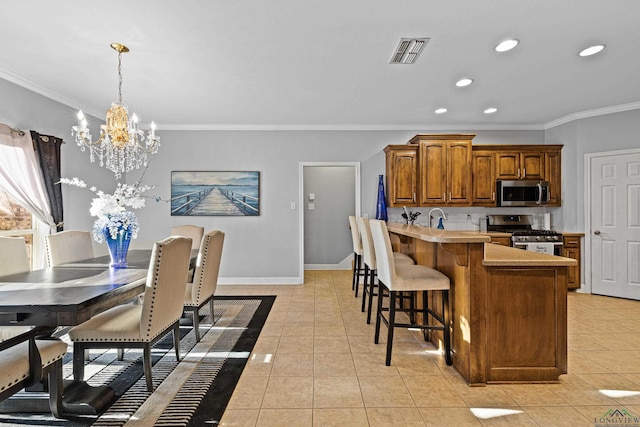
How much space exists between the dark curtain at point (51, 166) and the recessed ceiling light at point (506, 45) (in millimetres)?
4584

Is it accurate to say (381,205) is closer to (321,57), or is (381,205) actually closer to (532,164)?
(532,164)

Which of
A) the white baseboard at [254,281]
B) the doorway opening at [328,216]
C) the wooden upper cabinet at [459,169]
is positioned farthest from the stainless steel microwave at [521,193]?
the white baseboard at [254,281]

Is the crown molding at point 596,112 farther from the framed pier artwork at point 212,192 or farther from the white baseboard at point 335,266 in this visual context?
the framed pier artwork at point 212,192

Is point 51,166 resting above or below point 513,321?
above

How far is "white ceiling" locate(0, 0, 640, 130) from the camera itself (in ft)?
7.67

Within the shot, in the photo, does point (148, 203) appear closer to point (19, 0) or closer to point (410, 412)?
point (19, 0)

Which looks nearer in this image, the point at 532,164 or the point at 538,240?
the point at 538,240

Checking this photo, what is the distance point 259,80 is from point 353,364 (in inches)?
114

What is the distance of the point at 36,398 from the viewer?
199cm

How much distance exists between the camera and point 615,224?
4531mm

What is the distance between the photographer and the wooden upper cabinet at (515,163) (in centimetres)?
507

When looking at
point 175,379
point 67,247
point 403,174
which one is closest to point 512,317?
point 175,379

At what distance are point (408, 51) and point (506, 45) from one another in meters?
0.79

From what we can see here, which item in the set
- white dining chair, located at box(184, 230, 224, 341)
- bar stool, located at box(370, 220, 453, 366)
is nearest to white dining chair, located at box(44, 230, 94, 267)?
white dining chair, located at box(184, 230, 224, 341)
